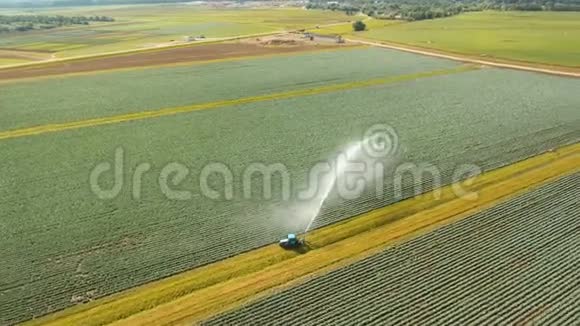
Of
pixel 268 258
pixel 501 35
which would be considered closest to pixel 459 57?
pixel 501 35

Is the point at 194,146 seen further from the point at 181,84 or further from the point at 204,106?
the point at 181,84

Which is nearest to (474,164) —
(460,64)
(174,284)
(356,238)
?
(356,238)

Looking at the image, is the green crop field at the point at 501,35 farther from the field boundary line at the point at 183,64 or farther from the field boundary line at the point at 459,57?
the field boundary line at the point at 183,64

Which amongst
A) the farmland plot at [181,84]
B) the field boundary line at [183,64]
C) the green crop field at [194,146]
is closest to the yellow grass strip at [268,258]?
the green crop field at [194,146]

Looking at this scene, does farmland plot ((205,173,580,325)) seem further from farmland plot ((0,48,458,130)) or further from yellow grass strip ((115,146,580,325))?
farmland plot ((0,48,458,130))

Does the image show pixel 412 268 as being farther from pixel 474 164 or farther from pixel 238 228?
pixel 474 164

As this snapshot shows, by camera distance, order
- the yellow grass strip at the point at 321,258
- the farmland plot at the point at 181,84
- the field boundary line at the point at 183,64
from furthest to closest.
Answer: the field boundary line at the point at 183,64 → the farmland plot at the point at 181,84 → the yellow grass strip at the point at 321,258

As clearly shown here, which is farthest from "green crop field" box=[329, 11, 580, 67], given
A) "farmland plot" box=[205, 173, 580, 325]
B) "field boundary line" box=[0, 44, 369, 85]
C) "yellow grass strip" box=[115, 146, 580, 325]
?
"farmland plot" box=[205, 173, 580, 325]
